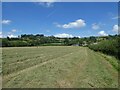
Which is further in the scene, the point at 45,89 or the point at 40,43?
the point at 40,43

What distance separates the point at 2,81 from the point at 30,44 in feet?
492

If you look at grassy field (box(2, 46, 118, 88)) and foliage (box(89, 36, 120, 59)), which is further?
foliage (box(89, 36, 120, 59))

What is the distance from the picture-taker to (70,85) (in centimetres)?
1483

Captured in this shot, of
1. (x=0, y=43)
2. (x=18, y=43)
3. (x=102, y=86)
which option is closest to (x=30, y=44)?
(x=18, y=43)

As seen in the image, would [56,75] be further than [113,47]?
No

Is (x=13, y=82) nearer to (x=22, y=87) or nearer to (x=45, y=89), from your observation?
(x=22, y=87)

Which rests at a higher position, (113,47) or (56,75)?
(113,47)

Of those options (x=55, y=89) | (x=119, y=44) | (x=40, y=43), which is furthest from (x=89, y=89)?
(x=40, y=43)

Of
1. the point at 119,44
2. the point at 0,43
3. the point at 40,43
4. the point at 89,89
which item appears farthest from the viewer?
the point at 40,43

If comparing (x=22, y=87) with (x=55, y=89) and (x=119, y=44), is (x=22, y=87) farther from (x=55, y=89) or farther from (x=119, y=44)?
(x=119, y=44)

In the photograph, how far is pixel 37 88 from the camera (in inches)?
512

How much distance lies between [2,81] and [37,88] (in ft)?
9.55

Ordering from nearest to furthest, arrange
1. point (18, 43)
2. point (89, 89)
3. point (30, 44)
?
point (89, 89) < point (18, 43) < point (30, 44)

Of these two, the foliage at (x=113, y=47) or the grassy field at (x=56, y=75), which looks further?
the foliage at (x=113, y=47)
